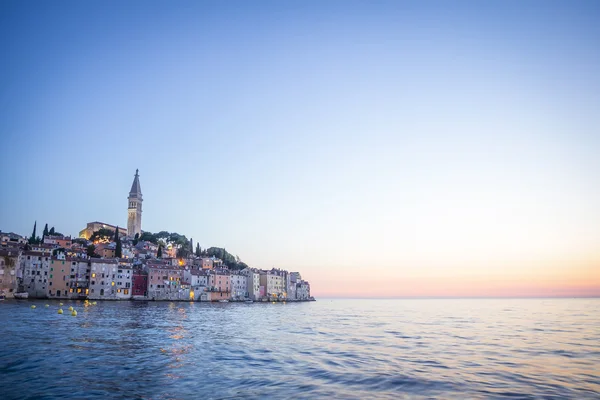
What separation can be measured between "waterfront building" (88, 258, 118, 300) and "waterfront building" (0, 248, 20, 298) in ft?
60.0

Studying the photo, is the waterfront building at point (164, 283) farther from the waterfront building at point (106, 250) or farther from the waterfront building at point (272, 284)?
the waterfront building at point (272, 284)

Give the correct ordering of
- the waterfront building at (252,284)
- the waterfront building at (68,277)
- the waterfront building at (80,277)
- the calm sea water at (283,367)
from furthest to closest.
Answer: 1. the waterfront building at (252,284)
2. the waterfront building at (80,277)
3. the waterfront building at (68,277)
4. the calm sea water at (283,367)

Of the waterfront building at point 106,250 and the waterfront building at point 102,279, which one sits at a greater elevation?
the waterfront building at point 106,250

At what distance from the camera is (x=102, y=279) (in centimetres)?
10556

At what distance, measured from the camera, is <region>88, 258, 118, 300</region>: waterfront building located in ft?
342

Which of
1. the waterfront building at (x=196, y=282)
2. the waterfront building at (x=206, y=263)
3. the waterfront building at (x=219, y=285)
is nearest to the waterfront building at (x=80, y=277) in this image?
the waterfront building at (x=196, y=282)

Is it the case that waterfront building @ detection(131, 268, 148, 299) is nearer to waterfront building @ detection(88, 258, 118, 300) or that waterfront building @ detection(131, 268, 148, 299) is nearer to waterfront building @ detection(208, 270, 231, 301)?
waterfront building @ detection(88, 258, 118, 300)

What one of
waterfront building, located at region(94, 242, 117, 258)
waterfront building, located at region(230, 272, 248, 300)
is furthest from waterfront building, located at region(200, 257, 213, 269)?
waterfront building, located at region(94, 242, 117, 258)

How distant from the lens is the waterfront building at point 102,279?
104 metres

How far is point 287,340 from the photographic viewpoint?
33656mm

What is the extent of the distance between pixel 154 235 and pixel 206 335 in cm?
17114

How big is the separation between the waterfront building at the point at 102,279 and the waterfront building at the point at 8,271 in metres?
18.3

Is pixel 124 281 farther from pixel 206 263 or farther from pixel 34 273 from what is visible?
pixel 206 263

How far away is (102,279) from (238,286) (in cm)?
5256
